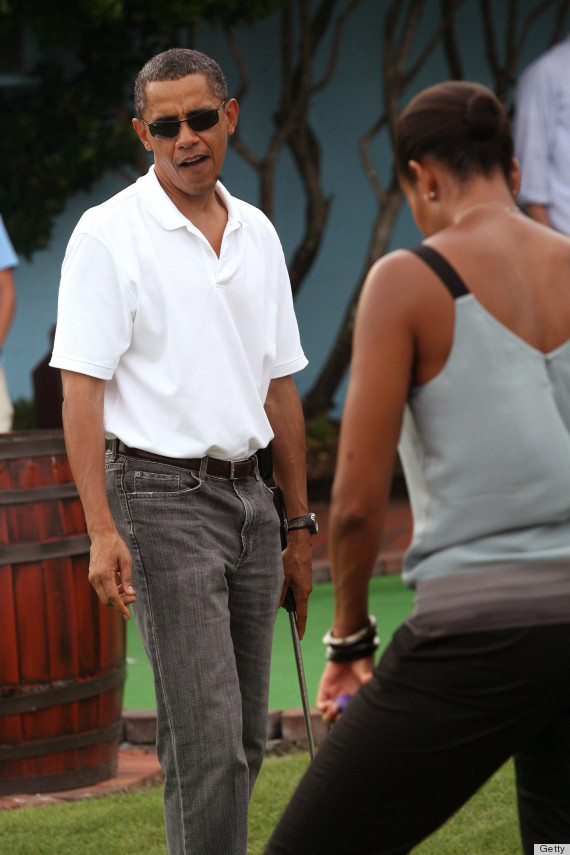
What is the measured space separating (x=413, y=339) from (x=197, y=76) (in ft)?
4.80

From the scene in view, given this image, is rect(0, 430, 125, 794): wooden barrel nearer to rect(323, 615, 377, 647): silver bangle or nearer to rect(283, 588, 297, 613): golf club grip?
rect(283, 588, 297, 613): golf club grip

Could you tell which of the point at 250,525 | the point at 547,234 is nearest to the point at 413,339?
the point at 547,234

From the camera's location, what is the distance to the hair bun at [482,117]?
2.16 m

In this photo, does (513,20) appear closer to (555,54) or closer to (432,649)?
(555,54)

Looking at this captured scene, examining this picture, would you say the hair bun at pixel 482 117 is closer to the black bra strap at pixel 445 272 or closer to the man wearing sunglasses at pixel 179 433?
the black bra strap at pixel 445 272

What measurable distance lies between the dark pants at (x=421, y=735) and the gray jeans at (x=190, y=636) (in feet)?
2.95

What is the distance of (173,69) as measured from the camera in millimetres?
3232

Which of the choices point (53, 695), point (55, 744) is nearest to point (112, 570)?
point (53, 695)

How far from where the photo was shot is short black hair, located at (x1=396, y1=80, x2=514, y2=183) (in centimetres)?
216

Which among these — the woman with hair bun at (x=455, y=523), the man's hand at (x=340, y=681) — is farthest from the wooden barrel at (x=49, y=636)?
the woman with hair bun at (x=455, y=523)

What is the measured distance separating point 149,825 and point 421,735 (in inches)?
91.3

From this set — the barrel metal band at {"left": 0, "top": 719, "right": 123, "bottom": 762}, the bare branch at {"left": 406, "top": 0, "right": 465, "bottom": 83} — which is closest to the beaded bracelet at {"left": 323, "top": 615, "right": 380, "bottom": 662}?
the barrel metal band at {"left": 0, "top": 719, "right": 123, "bottom": 762}

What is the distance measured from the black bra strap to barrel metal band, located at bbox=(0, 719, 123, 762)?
3010 mm

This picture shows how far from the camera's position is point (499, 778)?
4.41m
